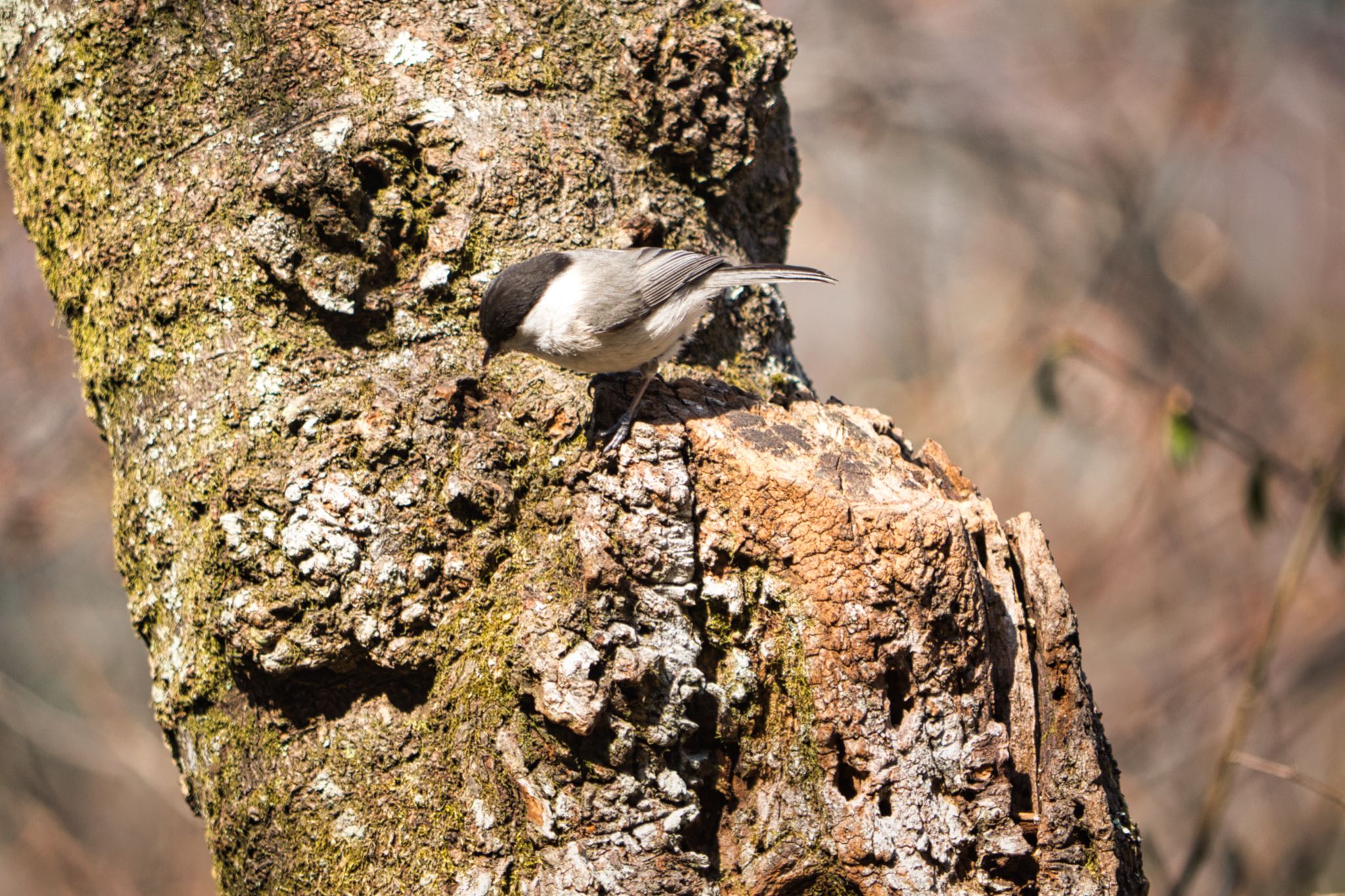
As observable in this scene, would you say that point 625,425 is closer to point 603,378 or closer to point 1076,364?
point 603,378

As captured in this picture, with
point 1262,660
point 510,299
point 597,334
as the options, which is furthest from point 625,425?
point 1262,660

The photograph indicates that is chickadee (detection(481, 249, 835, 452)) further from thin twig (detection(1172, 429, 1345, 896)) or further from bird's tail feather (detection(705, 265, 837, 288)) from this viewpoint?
thin twig (detection(1172, 429, 1345, 896))

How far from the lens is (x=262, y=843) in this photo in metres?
1.71

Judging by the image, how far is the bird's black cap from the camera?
192 centimetres

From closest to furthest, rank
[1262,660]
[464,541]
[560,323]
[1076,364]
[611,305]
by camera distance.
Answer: [464,541] < [560,323] < [611,305] < [1262,660] < [1076,364]

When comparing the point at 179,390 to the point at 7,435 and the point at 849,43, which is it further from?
the point at 849,43

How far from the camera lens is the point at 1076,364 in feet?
24.1

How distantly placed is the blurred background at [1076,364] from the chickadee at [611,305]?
4045 millimetres

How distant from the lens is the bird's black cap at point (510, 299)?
1.92 m

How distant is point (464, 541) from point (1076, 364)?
6693mm

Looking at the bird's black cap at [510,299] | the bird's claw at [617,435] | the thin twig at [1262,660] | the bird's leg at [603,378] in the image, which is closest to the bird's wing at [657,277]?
the bird's leg at [603,378]

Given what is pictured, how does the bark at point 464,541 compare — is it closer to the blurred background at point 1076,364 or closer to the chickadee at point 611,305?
the chickadee at point 611,305


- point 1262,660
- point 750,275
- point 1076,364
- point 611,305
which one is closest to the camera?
point 611,305

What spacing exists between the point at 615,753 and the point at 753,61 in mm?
1593
